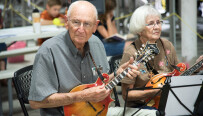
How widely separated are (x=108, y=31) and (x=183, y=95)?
3335 mm

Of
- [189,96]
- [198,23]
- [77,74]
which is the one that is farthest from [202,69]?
[198,23]

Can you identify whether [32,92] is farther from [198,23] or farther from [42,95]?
[198,23]

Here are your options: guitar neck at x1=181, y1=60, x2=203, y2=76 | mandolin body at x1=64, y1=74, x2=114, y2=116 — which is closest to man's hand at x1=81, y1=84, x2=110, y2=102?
mandolin body at x1=64, y1=74, x2=114, y2=116

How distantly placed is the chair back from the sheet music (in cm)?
120

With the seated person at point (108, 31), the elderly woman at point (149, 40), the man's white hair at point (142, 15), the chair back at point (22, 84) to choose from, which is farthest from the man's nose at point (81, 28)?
the seated person at point (108, 31)

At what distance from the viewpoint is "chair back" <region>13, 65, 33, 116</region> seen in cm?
262

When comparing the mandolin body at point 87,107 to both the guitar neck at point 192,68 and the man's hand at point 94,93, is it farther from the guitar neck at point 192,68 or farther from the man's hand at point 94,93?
the guitar neck at point 192,68

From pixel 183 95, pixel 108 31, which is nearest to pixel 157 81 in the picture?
pixel 183 95

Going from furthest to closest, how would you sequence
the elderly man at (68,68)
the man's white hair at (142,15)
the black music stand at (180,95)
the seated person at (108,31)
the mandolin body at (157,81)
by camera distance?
the seated person at (108,31)
the man's white hair at (142,15)
the mandolin body at (157,81)
the elderly man at (68,68)
the black music stand at (180,95)

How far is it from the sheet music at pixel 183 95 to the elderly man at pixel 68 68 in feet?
1.10

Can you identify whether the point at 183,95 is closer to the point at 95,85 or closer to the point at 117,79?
the point at 117,79

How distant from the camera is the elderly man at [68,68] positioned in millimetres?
2168

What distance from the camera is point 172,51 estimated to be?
2.87m

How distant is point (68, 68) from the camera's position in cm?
228
